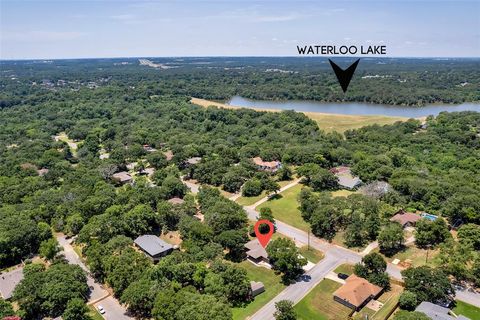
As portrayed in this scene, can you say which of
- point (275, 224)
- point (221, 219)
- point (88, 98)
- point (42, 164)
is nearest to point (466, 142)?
point (275, 224)

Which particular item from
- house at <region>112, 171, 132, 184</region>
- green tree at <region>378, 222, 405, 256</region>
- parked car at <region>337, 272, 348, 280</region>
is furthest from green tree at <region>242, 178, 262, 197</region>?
parked car at <region>337, 272, 348, 280</region>

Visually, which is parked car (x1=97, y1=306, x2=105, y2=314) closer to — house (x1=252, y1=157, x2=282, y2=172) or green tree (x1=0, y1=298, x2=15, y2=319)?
green tree (x1=0, y1=298, x2=15, y2=319)

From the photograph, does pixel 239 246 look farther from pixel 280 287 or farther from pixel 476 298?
pixel 476 298

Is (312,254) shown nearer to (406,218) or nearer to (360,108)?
(406,218)

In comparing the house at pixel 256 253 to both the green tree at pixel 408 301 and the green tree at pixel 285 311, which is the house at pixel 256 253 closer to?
the green tree at pixel 285 311

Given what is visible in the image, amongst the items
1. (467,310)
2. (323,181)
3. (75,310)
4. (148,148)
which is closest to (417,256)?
(467,310)

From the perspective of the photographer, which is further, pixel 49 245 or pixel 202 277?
pixel 49 245

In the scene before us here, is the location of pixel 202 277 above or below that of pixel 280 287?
above
